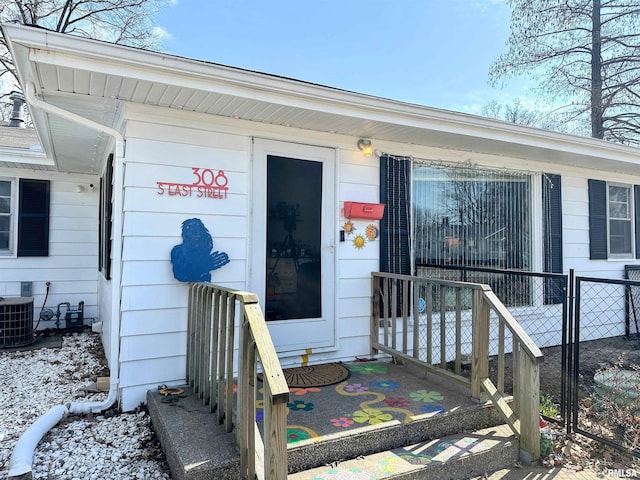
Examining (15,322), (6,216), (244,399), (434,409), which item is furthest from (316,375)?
(6,216)

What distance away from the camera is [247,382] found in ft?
6.57

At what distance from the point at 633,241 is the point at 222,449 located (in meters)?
6.54

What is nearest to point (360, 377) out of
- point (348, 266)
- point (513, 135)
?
point (348, 266)

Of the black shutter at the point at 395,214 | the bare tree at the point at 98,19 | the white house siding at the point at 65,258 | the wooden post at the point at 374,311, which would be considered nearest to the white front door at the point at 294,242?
the wooden post at the point at 374,311

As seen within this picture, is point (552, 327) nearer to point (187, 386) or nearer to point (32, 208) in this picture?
point (187, 386)

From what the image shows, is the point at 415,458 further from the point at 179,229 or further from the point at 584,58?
the point at 584,58

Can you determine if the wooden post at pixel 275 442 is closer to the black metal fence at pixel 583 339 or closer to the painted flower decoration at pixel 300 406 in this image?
the painted flower decoration at pixel 300 406

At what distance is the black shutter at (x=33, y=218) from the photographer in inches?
Result: 233

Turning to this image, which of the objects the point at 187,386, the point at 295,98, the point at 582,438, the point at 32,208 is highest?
the point at 295,98

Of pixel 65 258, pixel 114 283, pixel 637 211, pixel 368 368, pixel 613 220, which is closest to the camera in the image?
pixel 114 283

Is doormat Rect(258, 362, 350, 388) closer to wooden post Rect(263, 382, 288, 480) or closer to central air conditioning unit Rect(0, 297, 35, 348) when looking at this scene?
wooden post Rect(263, 382, 288, 480)

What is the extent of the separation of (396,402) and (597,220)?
447 cm

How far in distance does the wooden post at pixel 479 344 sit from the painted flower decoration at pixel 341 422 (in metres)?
0.96

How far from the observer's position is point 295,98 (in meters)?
3.15
